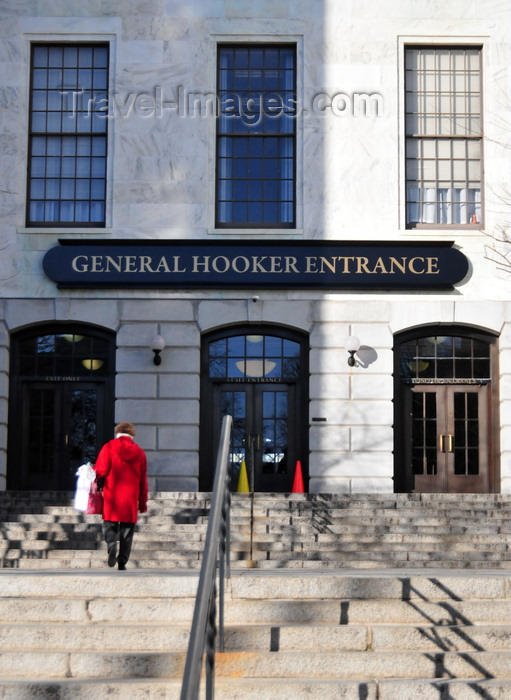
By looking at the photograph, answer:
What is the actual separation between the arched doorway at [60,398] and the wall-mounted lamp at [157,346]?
1.04m

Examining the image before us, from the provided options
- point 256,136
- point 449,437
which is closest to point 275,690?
point 449,437

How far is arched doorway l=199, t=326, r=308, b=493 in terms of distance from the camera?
25.1m

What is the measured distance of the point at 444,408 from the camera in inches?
990

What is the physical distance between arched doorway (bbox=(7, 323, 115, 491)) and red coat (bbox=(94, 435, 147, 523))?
11282mm

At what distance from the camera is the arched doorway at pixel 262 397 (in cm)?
2508

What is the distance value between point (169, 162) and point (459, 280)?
6476 mm

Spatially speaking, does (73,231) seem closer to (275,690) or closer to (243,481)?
(243,481)

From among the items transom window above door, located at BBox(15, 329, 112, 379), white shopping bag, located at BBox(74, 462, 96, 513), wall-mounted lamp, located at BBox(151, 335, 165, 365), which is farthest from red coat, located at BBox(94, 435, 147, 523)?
transom window above door, located at BBox(15, 329, 112, 379)

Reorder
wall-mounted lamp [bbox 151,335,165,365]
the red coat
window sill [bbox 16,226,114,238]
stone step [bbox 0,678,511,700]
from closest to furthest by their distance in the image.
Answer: stone step [bbox 0,678,511,700], the red coat, wall-mounted lamp [bbox 151,335,165,365], window sill [bbox 16,226,114,238]

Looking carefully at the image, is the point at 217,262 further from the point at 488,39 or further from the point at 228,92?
the point at 488,39

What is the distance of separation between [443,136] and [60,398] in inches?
383

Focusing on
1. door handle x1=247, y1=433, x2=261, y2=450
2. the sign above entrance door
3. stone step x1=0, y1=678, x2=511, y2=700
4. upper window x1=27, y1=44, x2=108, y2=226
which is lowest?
stone step x1=0, y1=678, x2=511, y2=700

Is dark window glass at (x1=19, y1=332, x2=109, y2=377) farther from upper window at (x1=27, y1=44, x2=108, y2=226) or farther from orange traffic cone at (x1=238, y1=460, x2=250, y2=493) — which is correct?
orange traffic cone at (x1=238, y1=460, x2=250, y2=493)

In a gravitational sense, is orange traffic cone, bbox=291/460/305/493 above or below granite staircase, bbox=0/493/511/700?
above
